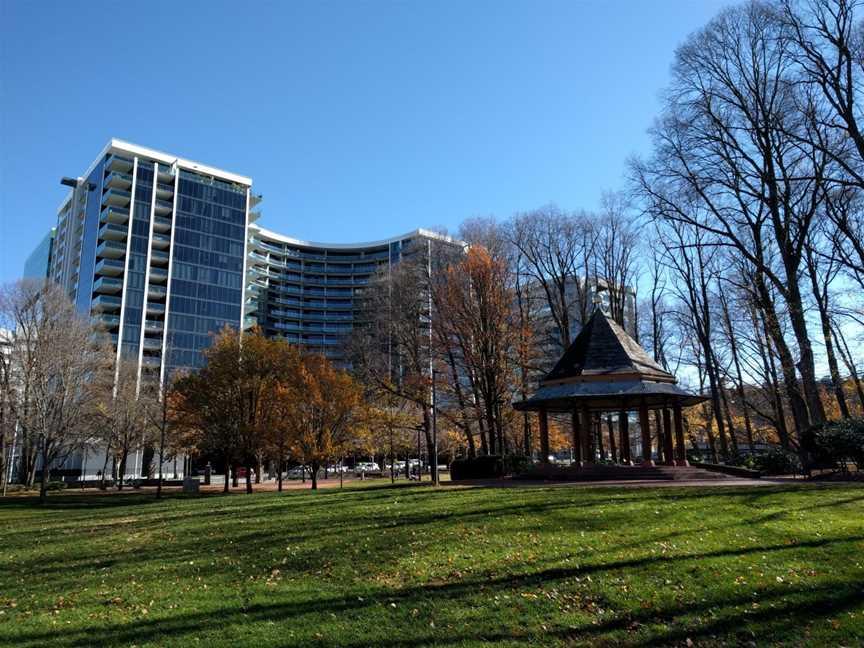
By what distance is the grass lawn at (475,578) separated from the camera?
6469 millimetres

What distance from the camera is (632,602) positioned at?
7.09 metres

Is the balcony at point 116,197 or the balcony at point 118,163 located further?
the balcony at point 118,163

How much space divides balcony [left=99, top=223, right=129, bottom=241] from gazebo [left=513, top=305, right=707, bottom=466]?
2889 inches

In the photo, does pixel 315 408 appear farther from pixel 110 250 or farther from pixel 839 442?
pixel 110 250

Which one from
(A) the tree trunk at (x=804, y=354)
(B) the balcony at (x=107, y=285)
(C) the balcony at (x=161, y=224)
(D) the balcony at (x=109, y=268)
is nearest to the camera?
(A) the tree trunk at (x=804, y=354)

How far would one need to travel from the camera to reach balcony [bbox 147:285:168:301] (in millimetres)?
81000

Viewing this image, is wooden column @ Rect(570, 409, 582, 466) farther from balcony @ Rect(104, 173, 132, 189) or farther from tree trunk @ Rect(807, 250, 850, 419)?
balcony @ Rect(104, 173, 132, 189)

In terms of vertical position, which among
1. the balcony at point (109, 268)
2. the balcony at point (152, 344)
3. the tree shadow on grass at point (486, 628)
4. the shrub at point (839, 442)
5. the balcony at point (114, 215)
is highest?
the balcony at point (114, 215)

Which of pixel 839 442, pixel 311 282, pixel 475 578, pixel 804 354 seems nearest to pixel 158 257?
pixel 311 282

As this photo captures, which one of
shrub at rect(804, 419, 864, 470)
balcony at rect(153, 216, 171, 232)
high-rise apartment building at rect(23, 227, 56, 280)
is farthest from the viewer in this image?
high-rise apartment building at rect(23, 227, 56, 280)

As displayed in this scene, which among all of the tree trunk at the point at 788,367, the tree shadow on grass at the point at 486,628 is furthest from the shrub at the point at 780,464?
the tree shadow on grass at the point at 486,628

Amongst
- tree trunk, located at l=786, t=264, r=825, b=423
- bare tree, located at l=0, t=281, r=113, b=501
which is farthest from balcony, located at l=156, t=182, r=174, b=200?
tree trunk, located at l=786, t=264, r=825, b=423

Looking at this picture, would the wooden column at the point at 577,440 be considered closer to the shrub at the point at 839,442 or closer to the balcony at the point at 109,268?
the shrub at the point at 839,442

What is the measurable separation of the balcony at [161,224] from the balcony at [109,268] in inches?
296
